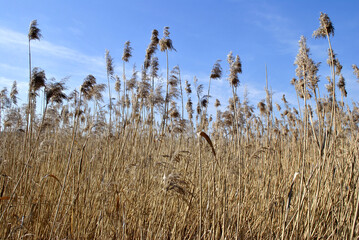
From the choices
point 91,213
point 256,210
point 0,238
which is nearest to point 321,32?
point 256,210

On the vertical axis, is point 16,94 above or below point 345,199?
above

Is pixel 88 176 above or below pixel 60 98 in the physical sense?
below

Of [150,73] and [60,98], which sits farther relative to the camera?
[150,73]

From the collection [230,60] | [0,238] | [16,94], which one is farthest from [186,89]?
[16,94]

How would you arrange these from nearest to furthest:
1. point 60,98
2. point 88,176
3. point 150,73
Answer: point 60,98
point 88,176
point 150,73

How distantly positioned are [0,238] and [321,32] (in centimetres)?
326

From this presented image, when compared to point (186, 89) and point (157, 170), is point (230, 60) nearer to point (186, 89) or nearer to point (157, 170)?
point (157, 170)

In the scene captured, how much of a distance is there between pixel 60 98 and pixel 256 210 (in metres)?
2.28

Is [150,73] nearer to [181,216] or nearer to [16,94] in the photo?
[181,216]

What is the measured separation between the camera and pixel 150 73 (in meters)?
3.76

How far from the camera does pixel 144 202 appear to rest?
2.65 metres

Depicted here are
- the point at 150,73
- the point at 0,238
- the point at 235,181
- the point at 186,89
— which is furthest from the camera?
the point at 186,89

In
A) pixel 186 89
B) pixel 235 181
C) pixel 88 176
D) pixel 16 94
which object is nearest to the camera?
pixel 88 176

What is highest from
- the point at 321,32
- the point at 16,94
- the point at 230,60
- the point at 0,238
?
the point at 16,94
